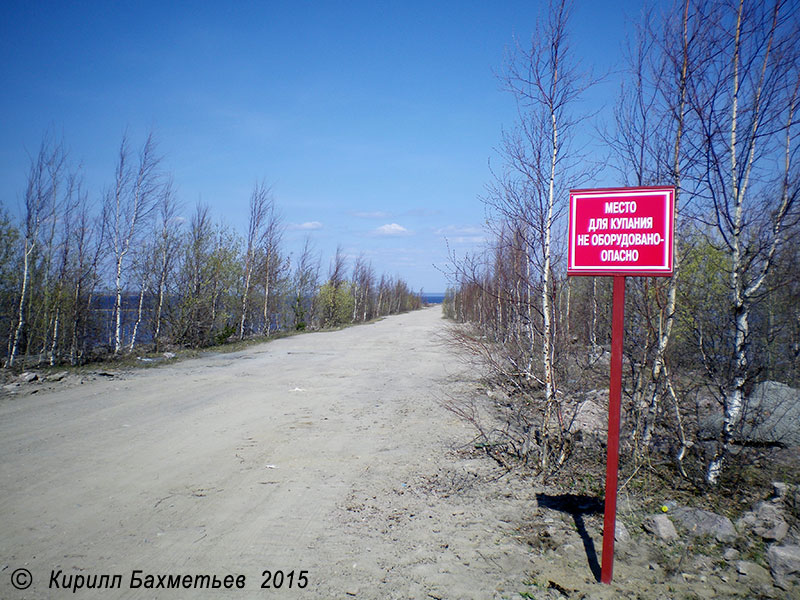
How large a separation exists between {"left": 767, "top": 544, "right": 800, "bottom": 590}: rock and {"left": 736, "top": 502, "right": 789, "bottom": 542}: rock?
0.80 feet

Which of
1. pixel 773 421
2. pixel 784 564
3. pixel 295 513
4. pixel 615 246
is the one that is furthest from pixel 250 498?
pixel 773 421

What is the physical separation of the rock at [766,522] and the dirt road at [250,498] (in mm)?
1861

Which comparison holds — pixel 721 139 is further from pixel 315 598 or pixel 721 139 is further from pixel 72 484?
pixel 72 484

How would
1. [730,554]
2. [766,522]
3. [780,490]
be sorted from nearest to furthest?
[730,554] → [766,522] → [780,490]

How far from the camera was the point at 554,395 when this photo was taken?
17.3 feet

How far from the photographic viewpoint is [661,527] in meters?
3.87

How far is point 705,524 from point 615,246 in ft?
8.28

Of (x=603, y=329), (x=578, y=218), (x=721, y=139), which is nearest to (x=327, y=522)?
(x=578, y=218)

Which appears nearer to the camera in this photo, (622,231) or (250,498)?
(622,231)

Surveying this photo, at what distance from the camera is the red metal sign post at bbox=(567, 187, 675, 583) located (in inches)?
126

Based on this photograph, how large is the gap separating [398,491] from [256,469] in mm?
1829

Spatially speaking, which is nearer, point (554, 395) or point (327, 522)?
point (327, 522)

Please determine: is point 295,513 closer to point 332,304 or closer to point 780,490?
point 780,490

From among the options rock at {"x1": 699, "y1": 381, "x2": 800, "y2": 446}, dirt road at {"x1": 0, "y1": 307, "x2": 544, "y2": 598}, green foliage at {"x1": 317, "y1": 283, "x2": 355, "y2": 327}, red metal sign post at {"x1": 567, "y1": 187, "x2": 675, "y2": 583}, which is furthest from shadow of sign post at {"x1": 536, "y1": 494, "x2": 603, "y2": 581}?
green foliage at {"x1": 317, "y1": 283, "x2": 355, "y2": 327}
